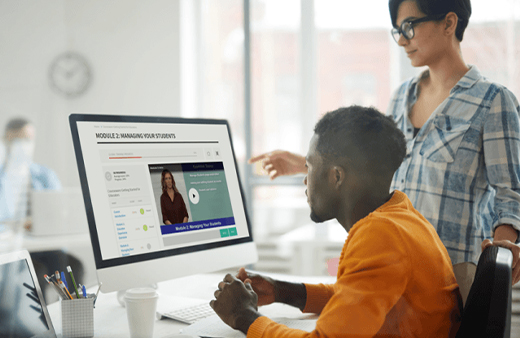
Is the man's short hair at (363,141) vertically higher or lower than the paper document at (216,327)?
higher

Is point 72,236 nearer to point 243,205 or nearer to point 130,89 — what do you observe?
point 130,89

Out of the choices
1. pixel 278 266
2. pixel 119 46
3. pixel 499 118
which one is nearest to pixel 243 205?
pixel 499 118

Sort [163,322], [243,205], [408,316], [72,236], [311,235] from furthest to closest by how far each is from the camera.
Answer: [311,235]
[72,236]
[243,205]
[163,322]
[408,316]

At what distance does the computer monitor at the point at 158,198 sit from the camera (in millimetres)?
932

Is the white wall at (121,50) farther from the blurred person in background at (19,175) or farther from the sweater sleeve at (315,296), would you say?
the sweater sleeve at (315,296)

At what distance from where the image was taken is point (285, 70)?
333cm

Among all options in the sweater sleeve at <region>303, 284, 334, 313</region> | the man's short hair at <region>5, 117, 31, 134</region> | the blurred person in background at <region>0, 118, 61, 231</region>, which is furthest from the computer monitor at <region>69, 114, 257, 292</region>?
the man's short hair at <region>5, 117, 31, 134</region>

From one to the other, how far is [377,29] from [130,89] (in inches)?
71.0

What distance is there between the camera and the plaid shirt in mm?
1223

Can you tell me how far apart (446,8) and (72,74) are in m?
2.82

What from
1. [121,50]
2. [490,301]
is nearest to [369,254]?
[490,301]

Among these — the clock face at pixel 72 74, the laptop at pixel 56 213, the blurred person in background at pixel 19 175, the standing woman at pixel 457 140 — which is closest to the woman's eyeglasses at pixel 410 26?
the standing woman at pixel 457 140

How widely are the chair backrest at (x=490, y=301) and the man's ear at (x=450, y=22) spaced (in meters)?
0.79

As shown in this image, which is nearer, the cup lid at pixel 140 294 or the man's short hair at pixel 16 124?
the cup lid at pixel 140 294
